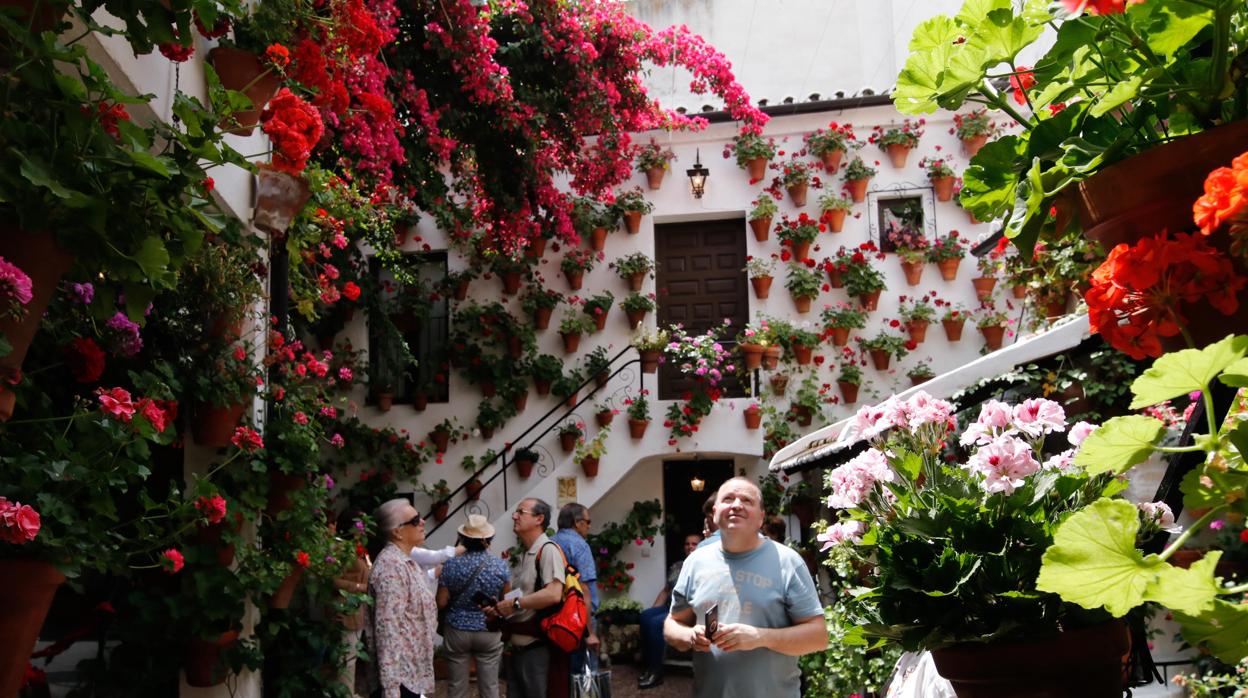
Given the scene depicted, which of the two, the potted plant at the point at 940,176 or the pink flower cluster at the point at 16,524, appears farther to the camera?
the potted plant at the point at 940,176

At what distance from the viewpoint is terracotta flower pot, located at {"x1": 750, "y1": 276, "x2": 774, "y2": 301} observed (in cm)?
1162

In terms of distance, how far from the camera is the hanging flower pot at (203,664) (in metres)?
4.65

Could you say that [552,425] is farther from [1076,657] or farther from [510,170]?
[1076,657]

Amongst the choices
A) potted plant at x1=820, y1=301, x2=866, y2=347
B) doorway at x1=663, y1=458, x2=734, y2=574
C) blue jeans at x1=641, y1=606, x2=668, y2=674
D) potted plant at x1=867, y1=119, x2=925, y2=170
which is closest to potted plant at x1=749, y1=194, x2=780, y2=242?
potted plant at x1=820, y1=301, x2=866, y2=347

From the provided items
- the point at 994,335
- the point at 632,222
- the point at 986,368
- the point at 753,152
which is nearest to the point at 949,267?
the point at 994,335

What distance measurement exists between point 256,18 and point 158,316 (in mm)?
1412

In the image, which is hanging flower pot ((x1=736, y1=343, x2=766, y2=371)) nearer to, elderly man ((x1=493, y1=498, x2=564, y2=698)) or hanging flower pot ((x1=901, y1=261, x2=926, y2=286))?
hanging flower pot ((x1=901, y1=261, x2=926, y2=286))

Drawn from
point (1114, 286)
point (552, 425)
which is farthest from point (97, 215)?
point (552, 425)

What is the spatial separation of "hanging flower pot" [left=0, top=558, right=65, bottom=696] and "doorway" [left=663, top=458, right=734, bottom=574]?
31.5 ft

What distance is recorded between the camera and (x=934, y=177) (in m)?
11.6

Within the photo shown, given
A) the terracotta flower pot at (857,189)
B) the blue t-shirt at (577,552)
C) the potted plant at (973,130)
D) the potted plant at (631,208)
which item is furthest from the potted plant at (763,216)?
the blue t-shirt at (577,552)

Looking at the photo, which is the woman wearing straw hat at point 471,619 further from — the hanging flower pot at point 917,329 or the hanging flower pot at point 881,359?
the hanging flower pot at point 917,329

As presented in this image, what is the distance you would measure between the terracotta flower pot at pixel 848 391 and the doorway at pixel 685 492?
1589 mm

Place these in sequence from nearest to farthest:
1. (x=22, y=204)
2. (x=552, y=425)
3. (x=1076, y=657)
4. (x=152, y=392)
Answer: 1. (x=1076, y=657)
2. (x=22, y=204)
3. (x=152, y=392)
4. (x=552, y=425)
